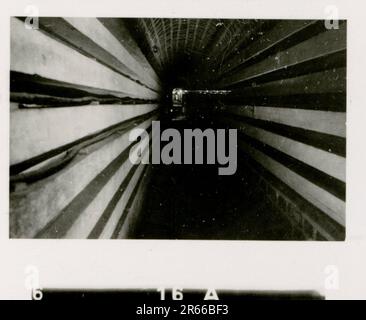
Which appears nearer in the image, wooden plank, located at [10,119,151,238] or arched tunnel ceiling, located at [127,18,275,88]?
wooden plank, located at [10,119,151,238]

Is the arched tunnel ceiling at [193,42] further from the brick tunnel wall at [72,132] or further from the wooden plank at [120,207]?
the wooden plank at [120,207]

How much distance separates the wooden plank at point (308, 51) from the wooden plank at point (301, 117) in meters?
0.10

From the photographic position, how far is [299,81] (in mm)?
889

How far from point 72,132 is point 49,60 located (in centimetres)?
16

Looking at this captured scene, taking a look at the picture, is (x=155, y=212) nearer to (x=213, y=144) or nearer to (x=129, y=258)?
(x=129, y=258)

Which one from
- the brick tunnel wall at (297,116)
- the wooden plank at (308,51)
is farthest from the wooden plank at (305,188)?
the wooden plank at (308,51)

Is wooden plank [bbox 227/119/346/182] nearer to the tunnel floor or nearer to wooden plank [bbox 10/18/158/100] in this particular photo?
the tunnel floor

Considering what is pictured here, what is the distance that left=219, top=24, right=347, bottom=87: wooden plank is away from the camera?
2.75 ft

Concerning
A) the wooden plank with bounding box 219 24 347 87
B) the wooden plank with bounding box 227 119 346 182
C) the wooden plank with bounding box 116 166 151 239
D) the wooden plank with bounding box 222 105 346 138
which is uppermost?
the wooden plank with bounding box 219 24 347 87

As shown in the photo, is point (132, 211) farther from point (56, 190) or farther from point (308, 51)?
point (308, 51)

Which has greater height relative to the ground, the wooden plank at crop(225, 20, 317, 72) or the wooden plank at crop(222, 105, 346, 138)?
the wooden plank at crop(225, 20, 317, 72)

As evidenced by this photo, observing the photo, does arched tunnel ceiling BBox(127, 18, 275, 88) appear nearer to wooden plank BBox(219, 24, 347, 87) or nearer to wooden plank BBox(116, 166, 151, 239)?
wooden plank BBox(219, 24, 347, 87)

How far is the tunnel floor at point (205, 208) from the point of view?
0.89m

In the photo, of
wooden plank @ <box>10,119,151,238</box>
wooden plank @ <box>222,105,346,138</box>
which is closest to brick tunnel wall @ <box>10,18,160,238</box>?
wooden plank @ <box>10,119,151,238</box>
